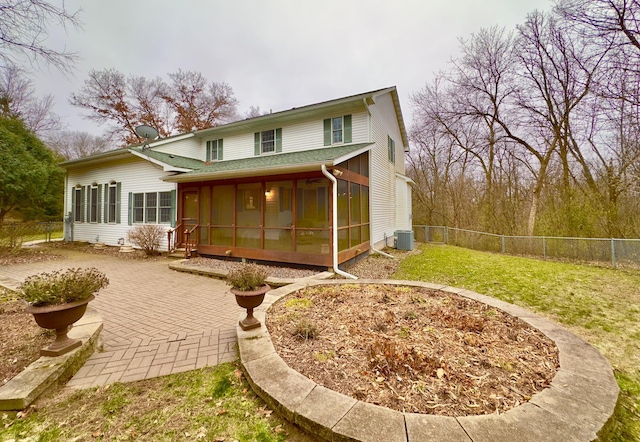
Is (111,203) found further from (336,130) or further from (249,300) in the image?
(249,300)

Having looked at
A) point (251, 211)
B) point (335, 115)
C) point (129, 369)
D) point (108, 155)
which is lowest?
point (129, 369)

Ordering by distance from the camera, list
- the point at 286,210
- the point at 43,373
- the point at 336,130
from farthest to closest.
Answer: the point at 336,130 → the point at 286,210 → the point at 43,373

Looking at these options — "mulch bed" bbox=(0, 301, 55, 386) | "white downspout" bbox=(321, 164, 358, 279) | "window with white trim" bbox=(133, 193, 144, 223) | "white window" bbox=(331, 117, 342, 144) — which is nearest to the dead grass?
"mulch bed" bbox=(0, 301, 55, 386)

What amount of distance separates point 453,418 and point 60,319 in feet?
12.0

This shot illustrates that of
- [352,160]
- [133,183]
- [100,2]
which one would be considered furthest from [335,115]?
[133,183]

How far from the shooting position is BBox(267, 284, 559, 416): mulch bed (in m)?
2.06

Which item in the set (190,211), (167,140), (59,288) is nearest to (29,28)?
(59,288)

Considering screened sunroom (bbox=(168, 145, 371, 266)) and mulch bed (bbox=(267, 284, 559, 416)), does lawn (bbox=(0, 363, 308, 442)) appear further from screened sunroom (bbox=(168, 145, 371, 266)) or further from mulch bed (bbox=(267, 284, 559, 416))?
screened sunroom (bbox=(168, 145, 371, 266))

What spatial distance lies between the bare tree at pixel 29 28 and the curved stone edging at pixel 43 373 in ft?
16.4

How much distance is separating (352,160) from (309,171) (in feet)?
5.99

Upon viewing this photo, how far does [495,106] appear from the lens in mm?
13828

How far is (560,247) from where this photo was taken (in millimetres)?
10266

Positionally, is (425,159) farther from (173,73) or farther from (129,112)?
(129,112)

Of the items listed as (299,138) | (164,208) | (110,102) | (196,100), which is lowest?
(164,208)
